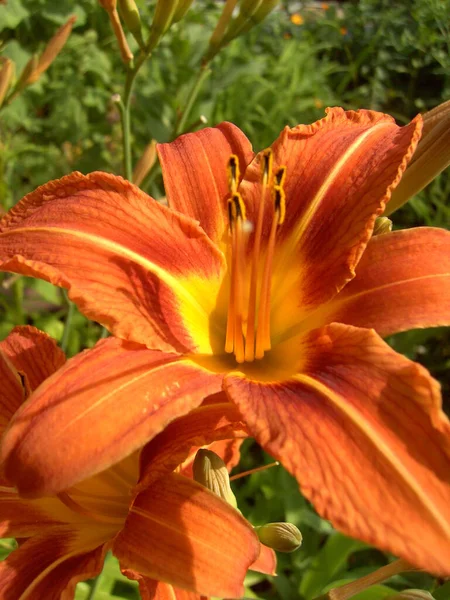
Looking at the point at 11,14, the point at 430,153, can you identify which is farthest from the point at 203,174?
the point at 11,14

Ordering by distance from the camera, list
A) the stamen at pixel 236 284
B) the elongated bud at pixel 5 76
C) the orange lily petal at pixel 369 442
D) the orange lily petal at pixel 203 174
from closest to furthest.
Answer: the orange lily petal at pixel 369 442 → the stamen at pixel 236 284 → the orange lily petal at pixel 203 174 → the elongated bud at pixel 5 76

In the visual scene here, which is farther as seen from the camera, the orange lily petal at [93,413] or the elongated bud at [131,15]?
the elongated bud at [131,15]

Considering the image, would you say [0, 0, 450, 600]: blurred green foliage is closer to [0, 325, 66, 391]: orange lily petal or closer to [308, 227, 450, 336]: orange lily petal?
[0, 325, 66, 391]: orange lily petal

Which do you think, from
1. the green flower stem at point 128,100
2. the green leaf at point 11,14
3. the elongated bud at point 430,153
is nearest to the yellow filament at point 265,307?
the elongated bud at point 430,153

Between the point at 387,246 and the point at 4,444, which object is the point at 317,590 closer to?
the point at 387,246

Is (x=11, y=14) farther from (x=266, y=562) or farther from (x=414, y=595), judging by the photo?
(x=414, y=595)

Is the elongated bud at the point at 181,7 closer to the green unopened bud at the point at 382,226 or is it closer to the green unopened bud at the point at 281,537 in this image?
the green unopened bud at the point at 382,226

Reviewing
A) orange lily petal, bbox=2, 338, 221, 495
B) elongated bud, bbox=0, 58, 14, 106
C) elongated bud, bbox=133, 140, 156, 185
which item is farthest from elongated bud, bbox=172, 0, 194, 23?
orange lily petal, bbox=2, 338, 221, 495
